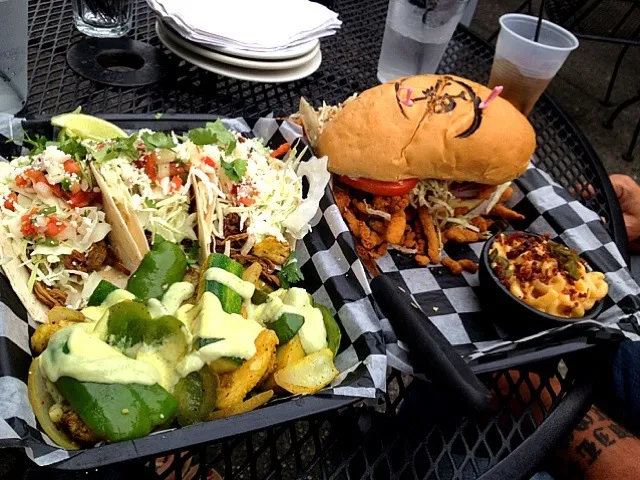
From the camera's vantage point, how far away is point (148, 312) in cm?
111

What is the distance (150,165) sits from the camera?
1.56 m

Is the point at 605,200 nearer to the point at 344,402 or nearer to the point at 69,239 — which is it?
the point at 344,402

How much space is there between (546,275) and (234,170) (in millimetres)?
904

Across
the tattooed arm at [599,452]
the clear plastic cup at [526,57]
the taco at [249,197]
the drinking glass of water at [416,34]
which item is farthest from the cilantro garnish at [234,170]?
the tattooed arm at [599,452]

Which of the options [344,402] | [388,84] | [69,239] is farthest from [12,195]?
[388,84]

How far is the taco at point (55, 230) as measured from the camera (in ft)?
4.49

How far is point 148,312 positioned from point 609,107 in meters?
4.55

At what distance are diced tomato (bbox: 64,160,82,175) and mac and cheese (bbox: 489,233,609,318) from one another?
1.14 m

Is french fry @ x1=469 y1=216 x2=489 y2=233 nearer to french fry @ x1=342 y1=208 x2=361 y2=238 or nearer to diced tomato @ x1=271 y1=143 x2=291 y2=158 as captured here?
french fry @ x1=342 y1=208 x2=361 y2=238

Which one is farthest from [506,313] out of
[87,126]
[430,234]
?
[87,126]

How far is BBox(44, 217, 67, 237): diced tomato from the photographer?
1.41 m

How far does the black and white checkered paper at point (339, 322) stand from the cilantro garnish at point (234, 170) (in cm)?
24

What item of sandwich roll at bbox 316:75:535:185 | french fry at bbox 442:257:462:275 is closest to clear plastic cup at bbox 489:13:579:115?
sandwich roll at bbox 316:75:535:185

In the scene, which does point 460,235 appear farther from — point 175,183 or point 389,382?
point 175,183
